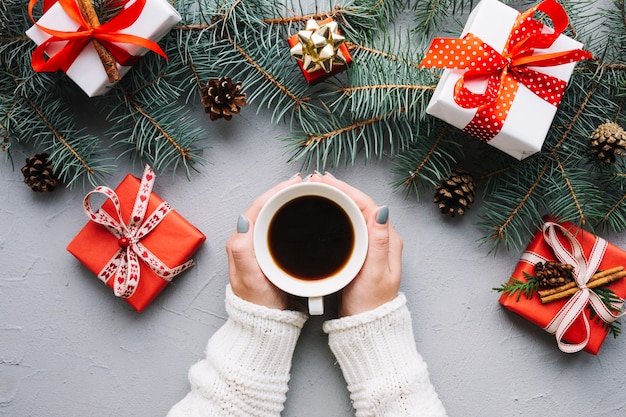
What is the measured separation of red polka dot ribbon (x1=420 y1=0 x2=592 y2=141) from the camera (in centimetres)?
76

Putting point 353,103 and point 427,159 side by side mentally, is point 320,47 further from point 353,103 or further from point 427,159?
point 427,159

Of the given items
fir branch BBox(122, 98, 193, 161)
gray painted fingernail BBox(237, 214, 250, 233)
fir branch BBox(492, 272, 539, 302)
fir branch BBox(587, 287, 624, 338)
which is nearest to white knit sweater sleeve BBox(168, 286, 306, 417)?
gray painted fingernail BBox(237, 214, 250, 233)

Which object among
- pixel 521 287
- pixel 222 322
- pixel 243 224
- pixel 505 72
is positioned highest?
pixel 505 72

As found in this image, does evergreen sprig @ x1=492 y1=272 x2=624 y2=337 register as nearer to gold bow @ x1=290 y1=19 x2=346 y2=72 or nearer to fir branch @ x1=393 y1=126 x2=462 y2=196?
fir branch @ x1=393 y1=126 x2=462 y2=196

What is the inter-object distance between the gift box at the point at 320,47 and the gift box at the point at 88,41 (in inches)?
8.8

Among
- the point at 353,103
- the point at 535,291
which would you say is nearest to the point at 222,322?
the point at 353,103

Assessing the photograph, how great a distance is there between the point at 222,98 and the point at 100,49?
0.22 metres

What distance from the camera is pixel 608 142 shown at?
2.65 ft

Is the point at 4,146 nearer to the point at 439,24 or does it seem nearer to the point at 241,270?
the point at 241,270

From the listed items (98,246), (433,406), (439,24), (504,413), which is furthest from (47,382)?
(439,24)

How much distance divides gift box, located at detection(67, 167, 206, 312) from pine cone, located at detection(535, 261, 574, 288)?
0.64m

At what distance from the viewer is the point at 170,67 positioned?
893mm

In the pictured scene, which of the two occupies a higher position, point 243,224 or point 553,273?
point 243,224

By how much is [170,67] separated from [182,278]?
0.41 metres
